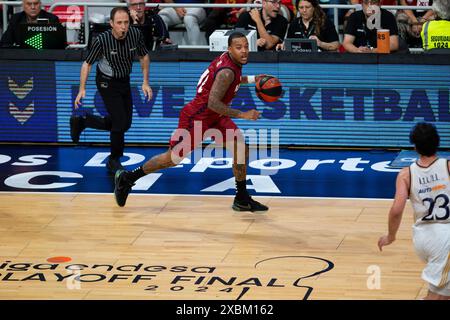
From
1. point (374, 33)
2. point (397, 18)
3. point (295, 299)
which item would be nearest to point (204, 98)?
point (295, 299)

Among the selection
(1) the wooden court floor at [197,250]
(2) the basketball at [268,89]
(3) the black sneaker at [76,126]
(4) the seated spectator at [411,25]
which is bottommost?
(1) the wooden court floor at [197,250]

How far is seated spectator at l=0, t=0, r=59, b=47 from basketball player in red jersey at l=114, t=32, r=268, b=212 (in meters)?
4.47

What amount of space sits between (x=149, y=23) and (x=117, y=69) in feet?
8.25

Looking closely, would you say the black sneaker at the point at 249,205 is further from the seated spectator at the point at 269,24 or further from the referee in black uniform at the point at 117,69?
the seated spectator at the point at 269,24

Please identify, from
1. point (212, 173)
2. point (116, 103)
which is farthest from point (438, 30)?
point (116, 103)

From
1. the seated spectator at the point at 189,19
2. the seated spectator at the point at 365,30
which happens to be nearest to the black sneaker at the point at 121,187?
the seated spectator at the point at 365,30

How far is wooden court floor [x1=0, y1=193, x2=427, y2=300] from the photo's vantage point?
9992mm

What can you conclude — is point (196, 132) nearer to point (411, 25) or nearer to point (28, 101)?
point (28, 101)

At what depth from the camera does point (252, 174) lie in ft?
47.9

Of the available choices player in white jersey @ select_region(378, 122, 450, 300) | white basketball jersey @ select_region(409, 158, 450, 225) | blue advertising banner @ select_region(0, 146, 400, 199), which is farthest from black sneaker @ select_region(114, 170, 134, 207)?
white basketball jersey @ select_region(409, 158, 450, 225)

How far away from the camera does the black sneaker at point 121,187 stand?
508 inches

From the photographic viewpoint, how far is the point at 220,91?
39.7 feet

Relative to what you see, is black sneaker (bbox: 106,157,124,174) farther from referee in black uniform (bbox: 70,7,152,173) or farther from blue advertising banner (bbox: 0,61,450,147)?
blue advertising banner (bbox: 0,61,450,147)

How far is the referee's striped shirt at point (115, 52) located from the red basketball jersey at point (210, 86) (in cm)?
174
